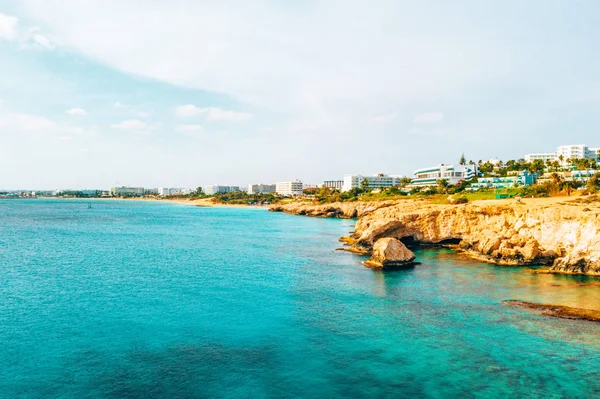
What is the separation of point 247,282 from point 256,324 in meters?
14.7

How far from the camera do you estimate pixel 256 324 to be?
32.3 meters

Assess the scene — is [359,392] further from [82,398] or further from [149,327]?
[149,327]

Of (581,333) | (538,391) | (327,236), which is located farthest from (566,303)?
(327,236)

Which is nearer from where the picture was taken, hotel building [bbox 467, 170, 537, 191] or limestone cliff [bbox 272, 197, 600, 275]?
limestone cliff [bbox 272, 197, 600, 275]

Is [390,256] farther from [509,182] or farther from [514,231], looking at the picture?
[509,182]

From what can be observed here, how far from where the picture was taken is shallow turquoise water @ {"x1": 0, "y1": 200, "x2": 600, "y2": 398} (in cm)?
2262

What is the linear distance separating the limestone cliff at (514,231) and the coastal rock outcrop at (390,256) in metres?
10.6

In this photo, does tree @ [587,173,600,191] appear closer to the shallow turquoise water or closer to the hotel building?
the hotel building

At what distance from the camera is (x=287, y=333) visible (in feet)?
99.3

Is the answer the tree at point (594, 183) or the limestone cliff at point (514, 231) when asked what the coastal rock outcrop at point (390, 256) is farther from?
the tree at point (594, 183)

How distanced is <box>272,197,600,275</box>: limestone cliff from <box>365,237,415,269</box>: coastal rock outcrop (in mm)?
10559

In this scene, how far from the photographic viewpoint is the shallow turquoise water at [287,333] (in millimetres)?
22625

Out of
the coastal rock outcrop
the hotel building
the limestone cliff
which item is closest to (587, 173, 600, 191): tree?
the limestone cliff

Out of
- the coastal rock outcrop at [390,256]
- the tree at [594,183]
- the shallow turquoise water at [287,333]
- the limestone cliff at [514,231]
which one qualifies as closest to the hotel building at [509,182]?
the tree at [594,183]
